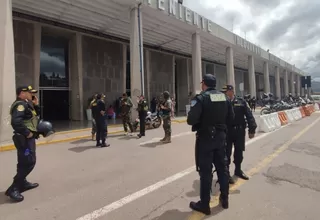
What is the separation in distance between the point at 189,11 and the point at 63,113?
1155cm

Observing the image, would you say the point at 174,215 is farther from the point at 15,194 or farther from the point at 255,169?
the point at 255,169

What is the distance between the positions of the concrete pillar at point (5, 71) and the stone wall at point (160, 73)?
15.7 m

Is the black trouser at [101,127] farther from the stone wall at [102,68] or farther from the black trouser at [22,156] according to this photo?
the stone wall at [102,68]

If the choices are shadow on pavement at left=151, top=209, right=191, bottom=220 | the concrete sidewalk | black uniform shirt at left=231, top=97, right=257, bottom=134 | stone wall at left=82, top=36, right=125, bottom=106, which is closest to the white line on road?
shadow on pavement at left=151, top=209, right=191, bottom=220

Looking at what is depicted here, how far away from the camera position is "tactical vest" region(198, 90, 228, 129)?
343 cm

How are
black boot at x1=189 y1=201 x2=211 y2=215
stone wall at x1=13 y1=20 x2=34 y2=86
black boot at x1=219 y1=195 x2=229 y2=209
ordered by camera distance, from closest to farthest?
1. black boot at x1=189 y1=201 x2=211 y2=215
2. black boot at x1=219 y1=195 x2=229 y2=209
3. stone wall at x1=13 y1=20 x2=34 y2=86

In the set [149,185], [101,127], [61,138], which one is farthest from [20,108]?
[61,138]

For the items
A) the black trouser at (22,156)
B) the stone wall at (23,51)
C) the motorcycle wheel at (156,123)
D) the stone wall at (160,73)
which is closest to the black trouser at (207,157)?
the black trouser at (22,156)

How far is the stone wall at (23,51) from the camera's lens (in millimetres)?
14539

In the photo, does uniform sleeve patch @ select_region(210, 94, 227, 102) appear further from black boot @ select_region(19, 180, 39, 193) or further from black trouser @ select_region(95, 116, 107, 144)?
black trouser @ select_region(95, 116, 107, 144)

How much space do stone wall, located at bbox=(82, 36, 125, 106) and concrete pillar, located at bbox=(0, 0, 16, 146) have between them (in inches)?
357

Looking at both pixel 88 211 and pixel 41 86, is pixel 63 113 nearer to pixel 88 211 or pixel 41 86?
pixel 41 86

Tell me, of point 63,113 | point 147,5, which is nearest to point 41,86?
point 63,113

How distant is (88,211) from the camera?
355cm
